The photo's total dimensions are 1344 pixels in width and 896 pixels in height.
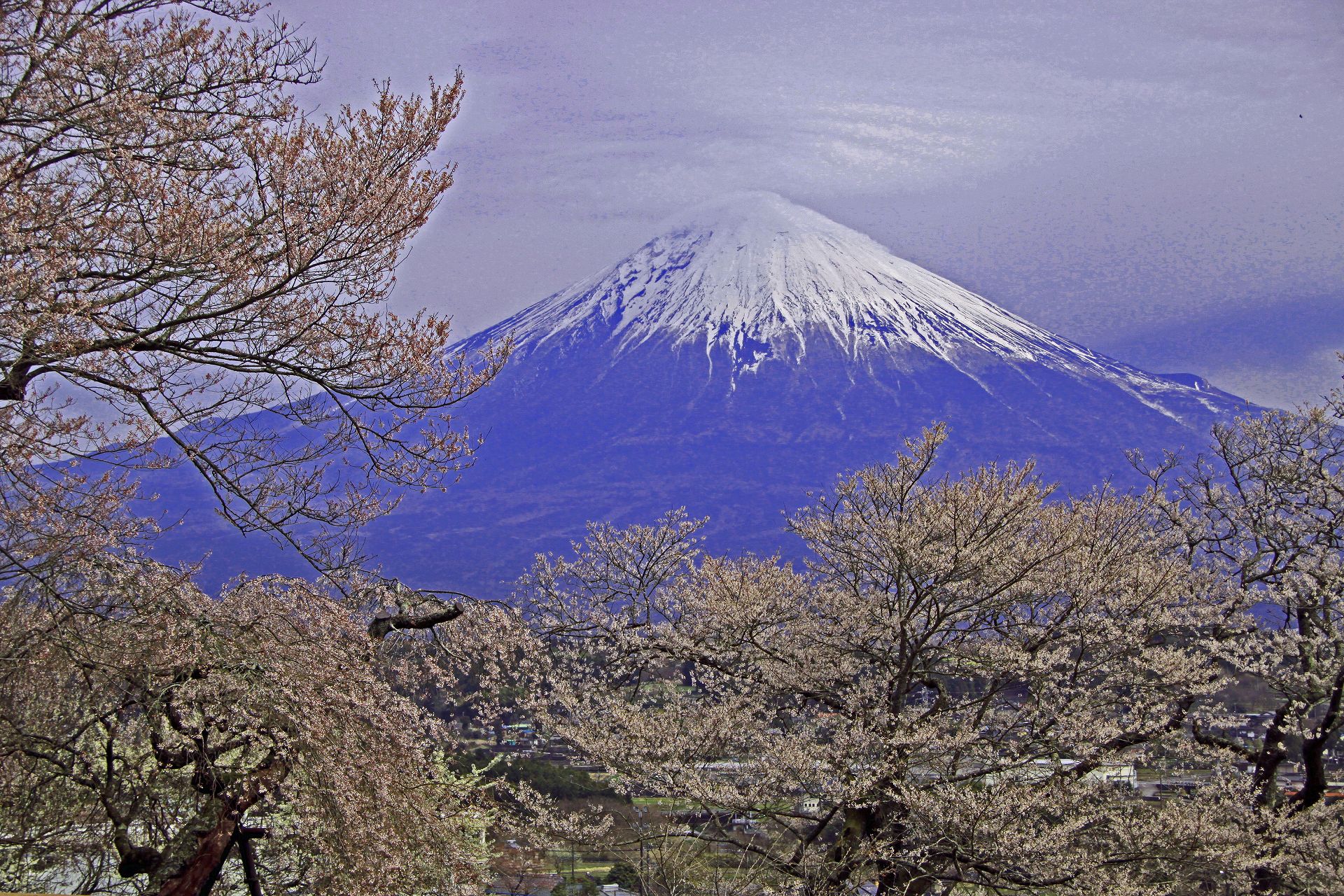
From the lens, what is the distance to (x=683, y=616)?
36.7ft

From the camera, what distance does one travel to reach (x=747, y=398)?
10600 centimetres

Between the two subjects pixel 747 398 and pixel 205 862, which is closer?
pixel 205 862

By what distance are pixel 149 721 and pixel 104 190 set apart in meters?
2.42

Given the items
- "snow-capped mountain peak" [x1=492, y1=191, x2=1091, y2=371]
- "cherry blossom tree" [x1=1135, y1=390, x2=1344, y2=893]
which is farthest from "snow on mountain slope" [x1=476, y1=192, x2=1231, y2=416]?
"cherry blossom tree" [x1=1135, y1=390, x2=1344, y2=893]

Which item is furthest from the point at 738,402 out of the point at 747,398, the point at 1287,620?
the point at 1287,620

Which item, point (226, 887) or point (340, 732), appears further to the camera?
point (226, 887)

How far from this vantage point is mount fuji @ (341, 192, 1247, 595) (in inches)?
3720

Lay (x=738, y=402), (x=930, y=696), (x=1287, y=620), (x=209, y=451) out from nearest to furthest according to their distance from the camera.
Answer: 1. (x=209, y=451)
2. (x=930, y=696)
3. (x=1287, y=620)
4. (x=738, y=402)

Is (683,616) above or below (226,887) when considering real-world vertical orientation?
above

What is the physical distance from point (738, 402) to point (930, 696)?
314ft

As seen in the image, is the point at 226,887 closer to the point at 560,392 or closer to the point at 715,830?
the point at 715,830

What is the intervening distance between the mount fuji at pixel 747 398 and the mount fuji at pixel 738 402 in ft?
0.75

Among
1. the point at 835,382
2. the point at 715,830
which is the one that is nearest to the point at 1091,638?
the point at 715,830

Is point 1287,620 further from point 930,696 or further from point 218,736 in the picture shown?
point 218,736
